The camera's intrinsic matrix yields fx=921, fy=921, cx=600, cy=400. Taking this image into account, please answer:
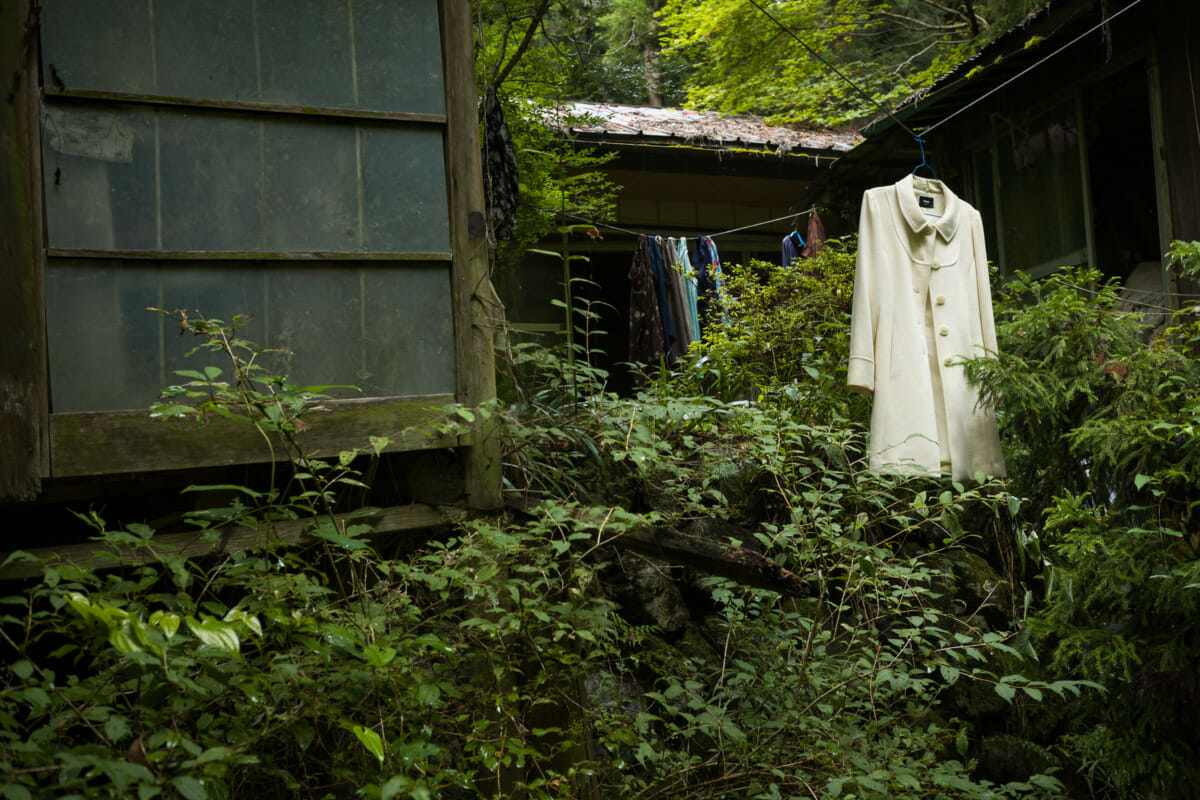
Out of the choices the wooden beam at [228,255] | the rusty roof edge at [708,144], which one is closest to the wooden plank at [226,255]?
the wooden beam at [228,255]

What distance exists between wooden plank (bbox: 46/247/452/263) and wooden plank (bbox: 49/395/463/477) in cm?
54

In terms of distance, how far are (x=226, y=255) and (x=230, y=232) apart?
9 cm

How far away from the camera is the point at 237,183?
10.9ft

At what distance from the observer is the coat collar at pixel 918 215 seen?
4434mm

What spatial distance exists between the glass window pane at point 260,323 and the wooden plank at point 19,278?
94 mm

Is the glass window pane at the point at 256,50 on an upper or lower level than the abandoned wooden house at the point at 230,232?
upper

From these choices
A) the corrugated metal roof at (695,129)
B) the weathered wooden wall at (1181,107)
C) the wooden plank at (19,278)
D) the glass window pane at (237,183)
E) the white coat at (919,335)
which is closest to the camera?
the wooden plank at (19,278)

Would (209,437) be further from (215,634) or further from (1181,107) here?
(1181,107)

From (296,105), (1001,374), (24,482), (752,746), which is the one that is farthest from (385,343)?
(1001,374)

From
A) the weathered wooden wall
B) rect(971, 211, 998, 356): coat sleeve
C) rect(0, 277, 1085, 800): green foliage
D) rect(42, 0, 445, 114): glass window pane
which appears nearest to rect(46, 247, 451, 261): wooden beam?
rect(0, 277, 1085, 800): green foliage

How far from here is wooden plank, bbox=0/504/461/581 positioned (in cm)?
295

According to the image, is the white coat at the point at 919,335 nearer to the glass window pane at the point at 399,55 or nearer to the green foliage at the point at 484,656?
the green foliage at the point at 484,656

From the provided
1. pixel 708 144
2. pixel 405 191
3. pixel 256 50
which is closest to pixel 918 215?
pixel 405 191

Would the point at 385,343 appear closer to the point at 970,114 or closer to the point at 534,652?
the point at 534,652
